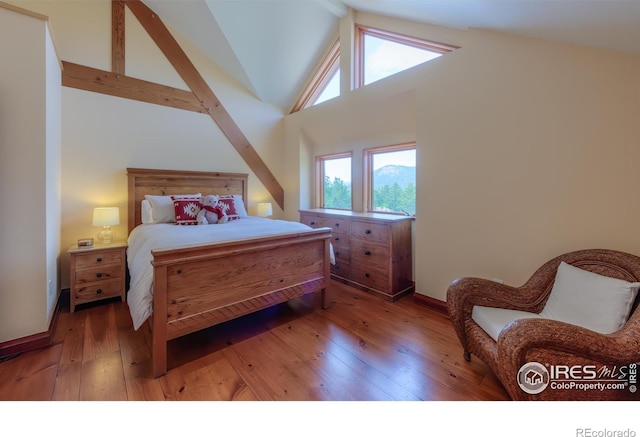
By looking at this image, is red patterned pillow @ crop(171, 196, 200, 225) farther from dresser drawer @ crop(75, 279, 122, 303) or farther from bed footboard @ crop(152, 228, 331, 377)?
bed footboard @ crop(152, 228, 331, 377)

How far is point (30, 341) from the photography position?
1.89m

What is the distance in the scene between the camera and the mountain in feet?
10.6

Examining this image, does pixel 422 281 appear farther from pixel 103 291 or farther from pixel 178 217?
pixel 103 291

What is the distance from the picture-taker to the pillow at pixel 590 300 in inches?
53.7

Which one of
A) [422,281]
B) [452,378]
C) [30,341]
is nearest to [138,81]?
[30,341]

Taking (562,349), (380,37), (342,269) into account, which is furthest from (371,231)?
(380,37)

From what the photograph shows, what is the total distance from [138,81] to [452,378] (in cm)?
441

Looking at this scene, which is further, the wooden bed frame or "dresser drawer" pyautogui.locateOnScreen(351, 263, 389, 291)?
"dresser drawer" pyautogui.locateOnScreen(351, 263, 389, 291)

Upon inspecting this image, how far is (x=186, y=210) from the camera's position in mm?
3055

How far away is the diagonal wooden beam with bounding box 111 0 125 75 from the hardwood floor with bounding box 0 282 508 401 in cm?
281

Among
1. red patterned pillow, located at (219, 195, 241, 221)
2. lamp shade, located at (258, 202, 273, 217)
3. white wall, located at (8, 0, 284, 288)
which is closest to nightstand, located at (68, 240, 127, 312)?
white wall, located at (8, 0, 284, 288)

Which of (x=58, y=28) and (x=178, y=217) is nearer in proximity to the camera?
(x=58, y=28)

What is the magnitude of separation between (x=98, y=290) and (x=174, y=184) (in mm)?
1492

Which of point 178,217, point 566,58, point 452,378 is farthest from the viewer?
point 178,217
